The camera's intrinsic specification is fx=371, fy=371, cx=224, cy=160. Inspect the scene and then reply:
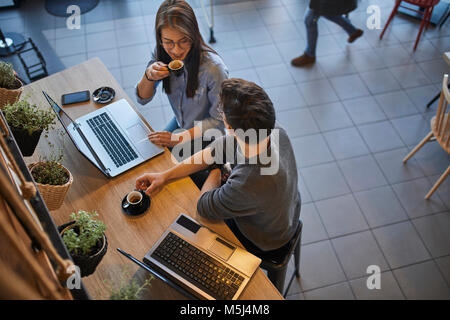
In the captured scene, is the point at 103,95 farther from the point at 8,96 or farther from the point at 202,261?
the point at 202,261

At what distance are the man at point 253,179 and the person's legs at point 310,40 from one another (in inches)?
85.2

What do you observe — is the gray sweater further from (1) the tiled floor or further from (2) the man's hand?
(1) the tiled floor

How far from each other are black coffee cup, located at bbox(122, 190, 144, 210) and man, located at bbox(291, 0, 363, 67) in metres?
2.46

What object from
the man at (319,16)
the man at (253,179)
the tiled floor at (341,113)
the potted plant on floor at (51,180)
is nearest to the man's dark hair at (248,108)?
the man at (253,179)

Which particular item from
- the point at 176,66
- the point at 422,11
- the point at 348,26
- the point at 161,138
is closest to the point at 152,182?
the point at 161,138

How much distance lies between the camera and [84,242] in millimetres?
1262

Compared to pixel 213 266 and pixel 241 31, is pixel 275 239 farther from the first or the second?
pixel 241 31

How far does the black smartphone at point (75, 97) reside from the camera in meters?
2.03

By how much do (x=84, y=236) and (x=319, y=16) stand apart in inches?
116

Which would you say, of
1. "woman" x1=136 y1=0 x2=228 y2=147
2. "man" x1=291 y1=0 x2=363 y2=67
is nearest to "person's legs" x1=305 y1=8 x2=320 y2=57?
"man" x1=291 y1=0 x2=363 y2=67

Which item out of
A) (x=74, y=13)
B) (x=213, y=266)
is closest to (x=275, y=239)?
(x=213, y=266)

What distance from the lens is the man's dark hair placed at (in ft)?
4.51

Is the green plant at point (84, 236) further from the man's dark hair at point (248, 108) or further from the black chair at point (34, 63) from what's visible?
the black chair at point (34, 63)
